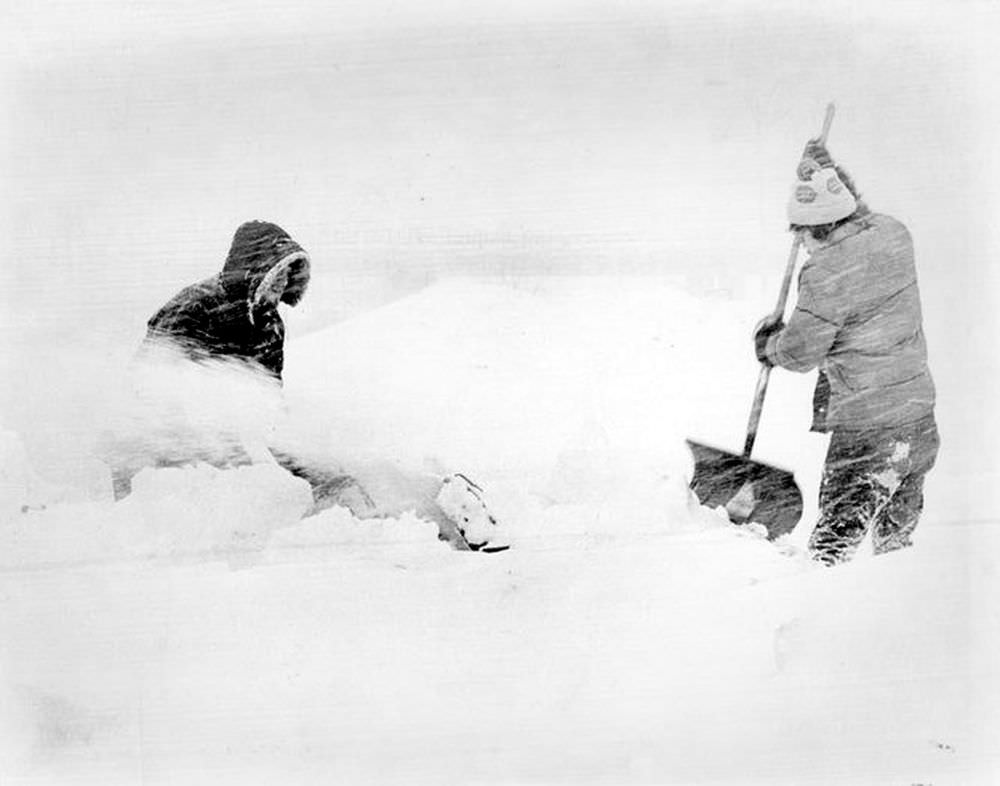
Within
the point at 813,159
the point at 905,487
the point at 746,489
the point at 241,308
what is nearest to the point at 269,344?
the point at 241,308

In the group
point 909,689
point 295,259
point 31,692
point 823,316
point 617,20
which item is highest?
point 617,20

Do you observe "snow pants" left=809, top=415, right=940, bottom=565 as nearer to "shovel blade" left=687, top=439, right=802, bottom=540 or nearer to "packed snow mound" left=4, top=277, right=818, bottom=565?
"shovel blade" left=687, top=439, right=802, bottom=540

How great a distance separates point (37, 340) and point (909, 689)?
1282 mm

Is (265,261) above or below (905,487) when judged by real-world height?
above

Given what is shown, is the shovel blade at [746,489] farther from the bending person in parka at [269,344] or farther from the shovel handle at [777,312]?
the bending person in parka at [269,344]

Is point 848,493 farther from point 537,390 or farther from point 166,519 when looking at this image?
point 166,519

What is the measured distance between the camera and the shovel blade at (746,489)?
1385 mm

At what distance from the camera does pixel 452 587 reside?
139 centimetres

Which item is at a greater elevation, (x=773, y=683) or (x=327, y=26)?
(x=327, y=26)

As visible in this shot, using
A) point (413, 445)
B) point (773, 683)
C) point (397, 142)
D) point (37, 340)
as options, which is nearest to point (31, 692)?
point (37, 340)

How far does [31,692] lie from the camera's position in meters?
1.38

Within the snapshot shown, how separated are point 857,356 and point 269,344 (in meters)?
0.80

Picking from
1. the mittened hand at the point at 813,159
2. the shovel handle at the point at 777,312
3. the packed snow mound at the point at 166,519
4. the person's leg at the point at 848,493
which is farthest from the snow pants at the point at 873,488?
the packed snow mound at the point at 166,519

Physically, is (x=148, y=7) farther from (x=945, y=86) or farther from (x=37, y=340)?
(x=945, y=86)
